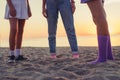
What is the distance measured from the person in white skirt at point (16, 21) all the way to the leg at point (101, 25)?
126 centimetres

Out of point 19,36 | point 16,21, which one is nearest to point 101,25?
point 16,21

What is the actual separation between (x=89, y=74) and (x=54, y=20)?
147cm

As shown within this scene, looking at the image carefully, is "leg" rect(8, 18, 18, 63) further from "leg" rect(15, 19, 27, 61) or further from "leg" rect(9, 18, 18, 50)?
"leg" rect(15, 19, 27, 61)

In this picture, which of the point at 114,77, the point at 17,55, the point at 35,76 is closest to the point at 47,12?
the point at 17,55

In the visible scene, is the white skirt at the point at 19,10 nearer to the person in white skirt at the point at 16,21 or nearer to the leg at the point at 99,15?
the person in white skirt at the point at 16,21

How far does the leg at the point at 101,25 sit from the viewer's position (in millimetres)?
3295

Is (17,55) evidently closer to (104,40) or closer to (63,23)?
(63,23)

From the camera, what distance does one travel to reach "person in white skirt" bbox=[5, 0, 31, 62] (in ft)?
13.6

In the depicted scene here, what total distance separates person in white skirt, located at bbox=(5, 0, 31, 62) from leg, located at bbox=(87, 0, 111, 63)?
4.14 ft

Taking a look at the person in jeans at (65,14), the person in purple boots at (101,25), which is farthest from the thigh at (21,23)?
the person in purple boots at (101,25)

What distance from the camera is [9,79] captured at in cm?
280

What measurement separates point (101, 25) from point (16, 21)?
1360 mm

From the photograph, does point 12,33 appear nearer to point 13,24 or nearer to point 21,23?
point 13,24

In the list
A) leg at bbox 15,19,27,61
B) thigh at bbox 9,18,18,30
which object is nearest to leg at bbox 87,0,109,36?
thigh at bbox 9,18,18,30
